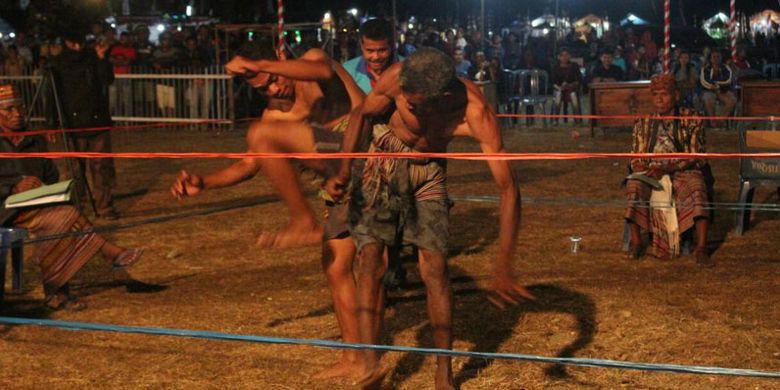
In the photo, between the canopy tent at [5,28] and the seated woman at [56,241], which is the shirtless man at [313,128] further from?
the canopy tent at [5,28]

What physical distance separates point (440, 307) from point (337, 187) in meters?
0.76

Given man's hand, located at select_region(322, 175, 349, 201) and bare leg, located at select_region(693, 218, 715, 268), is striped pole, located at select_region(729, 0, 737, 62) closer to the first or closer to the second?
bare leg, located at select_region(693, 218, 715, 268)

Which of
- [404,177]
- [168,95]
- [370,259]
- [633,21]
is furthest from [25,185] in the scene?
[633,21]

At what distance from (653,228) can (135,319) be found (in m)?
3.58

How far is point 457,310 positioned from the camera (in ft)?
20.9

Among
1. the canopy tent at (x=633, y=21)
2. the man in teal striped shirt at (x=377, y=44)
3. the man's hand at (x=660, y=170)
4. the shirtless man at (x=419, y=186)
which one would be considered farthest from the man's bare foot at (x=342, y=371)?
the canopy tent at (x=633, y=21)

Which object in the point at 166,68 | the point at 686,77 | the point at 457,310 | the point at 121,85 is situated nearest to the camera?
the point at 457,310

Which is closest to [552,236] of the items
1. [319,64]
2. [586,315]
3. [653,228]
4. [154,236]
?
[653,228]

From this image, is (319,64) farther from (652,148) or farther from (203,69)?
(203,69)

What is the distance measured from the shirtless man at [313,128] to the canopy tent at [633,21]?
26593mm

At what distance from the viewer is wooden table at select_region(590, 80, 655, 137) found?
15797 millimetres

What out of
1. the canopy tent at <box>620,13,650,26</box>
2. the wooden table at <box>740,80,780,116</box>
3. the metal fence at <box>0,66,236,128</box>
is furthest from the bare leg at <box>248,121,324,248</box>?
the canopy tent at <box>620,13,650,26</box>

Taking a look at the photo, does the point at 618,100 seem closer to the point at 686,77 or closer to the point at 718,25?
the point at 686,77

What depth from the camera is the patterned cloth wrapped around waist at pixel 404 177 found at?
4852mm
